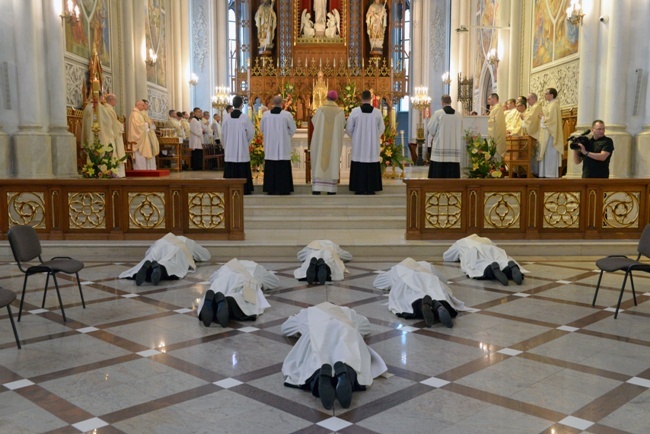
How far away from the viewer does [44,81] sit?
12484mm

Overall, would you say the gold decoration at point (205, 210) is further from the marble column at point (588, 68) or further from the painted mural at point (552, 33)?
the painted mural at point (552, 33)

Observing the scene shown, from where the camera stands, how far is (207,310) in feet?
19.5

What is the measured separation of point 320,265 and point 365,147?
5.06m

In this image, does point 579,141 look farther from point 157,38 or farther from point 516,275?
point 157,38

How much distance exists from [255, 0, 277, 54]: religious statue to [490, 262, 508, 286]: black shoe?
1638 cm

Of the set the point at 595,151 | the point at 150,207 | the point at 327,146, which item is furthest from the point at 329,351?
the point at 327,146

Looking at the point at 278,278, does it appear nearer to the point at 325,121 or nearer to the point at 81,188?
the point at 81,188

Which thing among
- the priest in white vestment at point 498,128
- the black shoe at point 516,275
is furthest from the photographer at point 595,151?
the priest in white vestment at point 498,128

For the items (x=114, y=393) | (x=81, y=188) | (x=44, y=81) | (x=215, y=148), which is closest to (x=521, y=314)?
(x=114, y=393)

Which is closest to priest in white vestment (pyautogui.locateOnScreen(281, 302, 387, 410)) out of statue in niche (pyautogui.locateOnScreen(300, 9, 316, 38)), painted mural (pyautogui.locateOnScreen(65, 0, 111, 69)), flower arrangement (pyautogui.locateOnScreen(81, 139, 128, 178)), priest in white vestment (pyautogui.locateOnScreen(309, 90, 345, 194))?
priest in white vestment (pyautogui.locateOnScreen(309, 90, 345, 194))

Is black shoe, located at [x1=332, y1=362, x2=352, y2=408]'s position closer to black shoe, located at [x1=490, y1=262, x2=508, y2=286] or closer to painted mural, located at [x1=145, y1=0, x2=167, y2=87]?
black shoe, located at [x1=490, y1=262, x2=508, y2=286]

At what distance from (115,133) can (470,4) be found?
13090 mm

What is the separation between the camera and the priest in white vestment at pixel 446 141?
12914mm

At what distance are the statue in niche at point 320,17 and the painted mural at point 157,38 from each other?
193 inches
